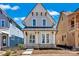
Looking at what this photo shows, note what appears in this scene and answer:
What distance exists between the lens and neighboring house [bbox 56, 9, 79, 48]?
50.9 meters

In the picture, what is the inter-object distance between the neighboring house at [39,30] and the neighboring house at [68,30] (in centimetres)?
16

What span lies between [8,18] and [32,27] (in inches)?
23.1

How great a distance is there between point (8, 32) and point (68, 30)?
4.46 ft

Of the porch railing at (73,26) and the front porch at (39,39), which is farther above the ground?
the porch railing at (73,26)

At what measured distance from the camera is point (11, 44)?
51094mm

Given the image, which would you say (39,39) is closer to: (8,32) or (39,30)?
(39,30)

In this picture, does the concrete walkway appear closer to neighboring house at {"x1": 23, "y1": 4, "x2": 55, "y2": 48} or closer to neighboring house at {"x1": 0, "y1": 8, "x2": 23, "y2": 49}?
neighboring house at {"x1": 23, "y1": 4, "x2": 55, "y2": 48}

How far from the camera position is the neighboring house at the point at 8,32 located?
2008 inches

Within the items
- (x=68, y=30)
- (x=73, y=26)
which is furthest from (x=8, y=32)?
(x=73, y=26)

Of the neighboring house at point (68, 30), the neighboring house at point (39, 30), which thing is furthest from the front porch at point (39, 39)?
the neighboring house at point (68, 30)

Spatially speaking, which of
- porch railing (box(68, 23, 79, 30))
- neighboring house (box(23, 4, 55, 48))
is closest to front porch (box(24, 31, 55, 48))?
neighboring house (box(23, 4, 55, 48))

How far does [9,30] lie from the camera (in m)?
51.0

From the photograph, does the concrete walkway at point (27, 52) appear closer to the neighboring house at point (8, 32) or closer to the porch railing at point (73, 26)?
the neighboring house at point (8, 32)

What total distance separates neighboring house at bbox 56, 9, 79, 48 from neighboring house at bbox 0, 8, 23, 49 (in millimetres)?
889
